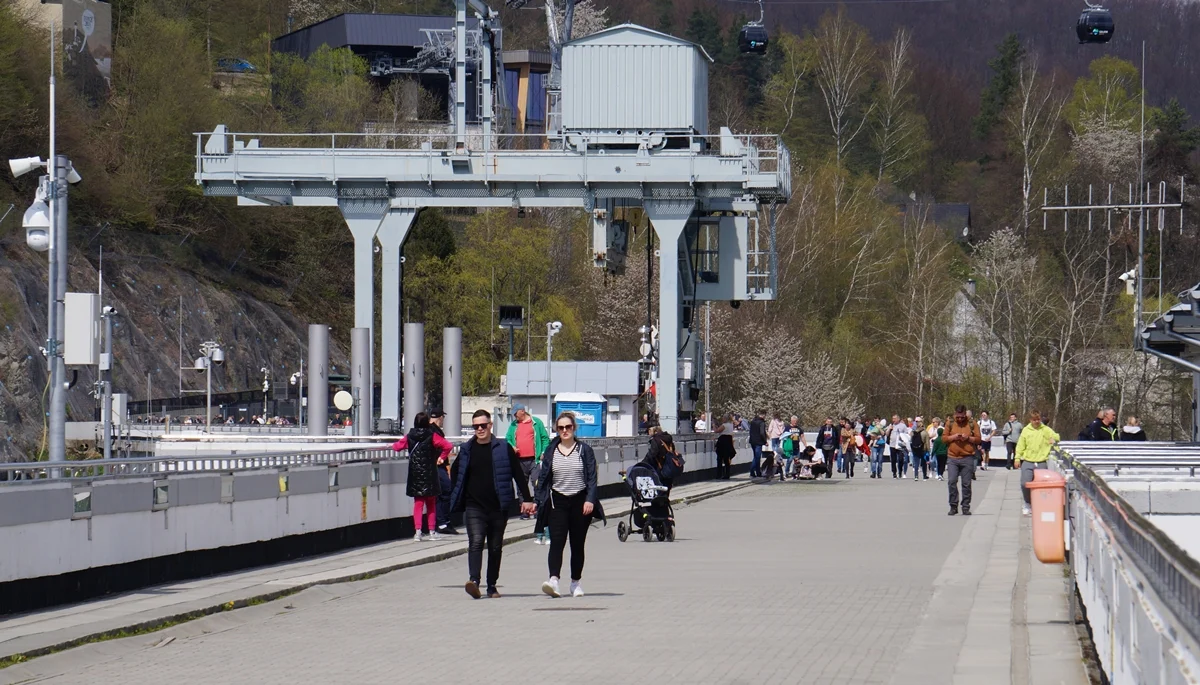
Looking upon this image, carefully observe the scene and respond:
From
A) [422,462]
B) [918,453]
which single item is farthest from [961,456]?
[918,453]

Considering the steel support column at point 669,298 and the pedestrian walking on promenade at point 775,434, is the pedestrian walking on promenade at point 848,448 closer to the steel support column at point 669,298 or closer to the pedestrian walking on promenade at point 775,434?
the pedestrian walking on promenade at point 775,434

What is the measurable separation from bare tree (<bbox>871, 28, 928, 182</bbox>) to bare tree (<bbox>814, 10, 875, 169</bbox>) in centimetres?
105

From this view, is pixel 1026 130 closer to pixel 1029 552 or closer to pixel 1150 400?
pixel 1150 400

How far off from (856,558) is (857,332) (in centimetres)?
7139

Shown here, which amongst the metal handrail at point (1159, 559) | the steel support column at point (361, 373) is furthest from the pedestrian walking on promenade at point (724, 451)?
the metal handrail at point (1159, 559)

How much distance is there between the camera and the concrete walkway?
11070 millimetres

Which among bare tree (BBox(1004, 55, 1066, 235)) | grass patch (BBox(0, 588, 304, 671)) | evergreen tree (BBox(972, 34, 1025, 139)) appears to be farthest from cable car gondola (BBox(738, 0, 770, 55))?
evergreen tree (BBox(972, 34, 1025, 139))

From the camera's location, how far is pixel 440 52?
106688 millimetres

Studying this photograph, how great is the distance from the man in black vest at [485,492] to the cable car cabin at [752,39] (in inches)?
1039

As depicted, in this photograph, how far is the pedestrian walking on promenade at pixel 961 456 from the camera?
28344 millimetres

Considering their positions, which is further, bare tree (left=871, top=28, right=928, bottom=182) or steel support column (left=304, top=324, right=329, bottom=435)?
bare tree (left=871, top=28, right=928, bottom=182)

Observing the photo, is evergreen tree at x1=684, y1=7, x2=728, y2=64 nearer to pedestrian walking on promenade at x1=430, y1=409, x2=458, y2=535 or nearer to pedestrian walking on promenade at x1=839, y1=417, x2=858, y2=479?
pedestrian walking on promenade at x1=839, y1=417, x2=858, y2=479

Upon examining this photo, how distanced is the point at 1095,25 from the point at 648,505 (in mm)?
17569

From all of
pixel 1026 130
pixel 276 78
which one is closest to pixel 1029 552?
pixel 1026 130
